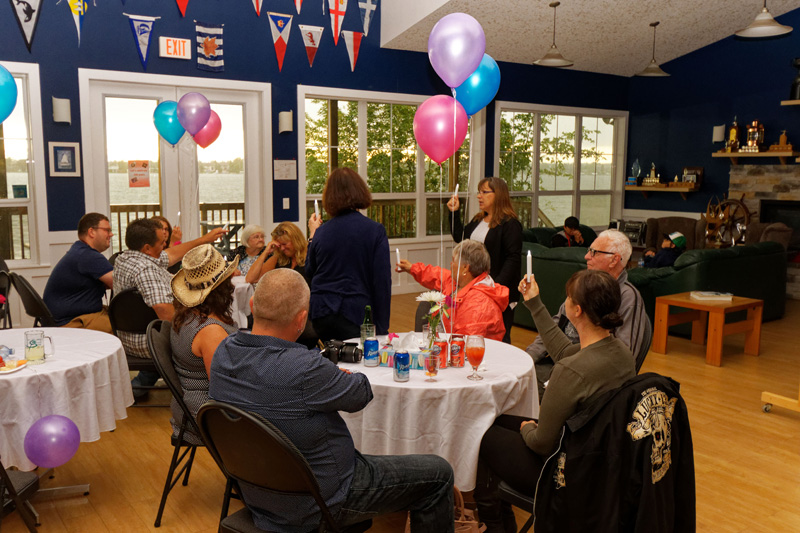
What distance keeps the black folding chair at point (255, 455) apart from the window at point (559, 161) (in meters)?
7.58

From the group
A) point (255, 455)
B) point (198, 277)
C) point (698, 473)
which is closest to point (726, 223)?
point (698, 473)

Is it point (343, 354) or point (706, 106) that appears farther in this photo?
point (706, 106)

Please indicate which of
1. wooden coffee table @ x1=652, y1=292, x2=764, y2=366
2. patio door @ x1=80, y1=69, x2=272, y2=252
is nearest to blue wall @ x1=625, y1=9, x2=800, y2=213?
wooden coffee table @ x1=652, y1=292, x2=764, y2=366

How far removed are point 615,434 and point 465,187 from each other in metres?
7.22

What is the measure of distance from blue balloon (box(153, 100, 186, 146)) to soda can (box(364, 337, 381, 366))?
4.08 meters

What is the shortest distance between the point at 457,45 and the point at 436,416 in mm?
1810

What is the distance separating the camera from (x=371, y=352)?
2.73 m

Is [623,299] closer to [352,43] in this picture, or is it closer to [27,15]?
[352,43]

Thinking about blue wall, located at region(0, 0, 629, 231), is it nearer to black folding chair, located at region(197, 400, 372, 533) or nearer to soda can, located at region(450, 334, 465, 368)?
soda can, located at region(450, 334, 465, 368)

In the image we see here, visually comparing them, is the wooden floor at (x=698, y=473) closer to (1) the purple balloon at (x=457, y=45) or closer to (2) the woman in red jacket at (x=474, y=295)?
(2) the woman in red jacket at (x=474, y=295)

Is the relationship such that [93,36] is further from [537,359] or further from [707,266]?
[707,266]

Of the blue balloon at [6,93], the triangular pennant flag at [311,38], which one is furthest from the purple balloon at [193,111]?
the triangular pennant flag at [311,38]

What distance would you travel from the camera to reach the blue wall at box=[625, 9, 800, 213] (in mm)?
8797

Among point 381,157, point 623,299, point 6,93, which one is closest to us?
point 623,299
